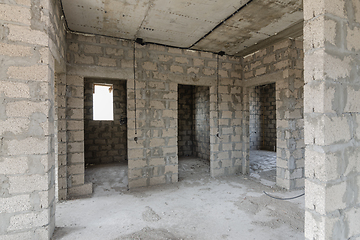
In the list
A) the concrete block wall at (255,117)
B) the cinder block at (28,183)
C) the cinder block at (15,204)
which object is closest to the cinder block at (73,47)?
the cinder block at (28,183)

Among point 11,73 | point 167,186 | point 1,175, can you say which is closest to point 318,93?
point 11,73

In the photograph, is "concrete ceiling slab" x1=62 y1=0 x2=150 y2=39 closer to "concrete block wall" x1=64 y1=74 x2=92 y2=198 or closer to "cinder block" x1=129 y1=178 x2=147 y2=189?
"concrete block wall" x1=64 y1=74 x2=92 y2=198

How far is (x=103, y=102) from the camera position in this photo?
24.1 ft

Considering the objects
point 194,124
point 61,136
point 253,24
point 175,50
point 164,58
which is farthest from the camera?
point 194,124

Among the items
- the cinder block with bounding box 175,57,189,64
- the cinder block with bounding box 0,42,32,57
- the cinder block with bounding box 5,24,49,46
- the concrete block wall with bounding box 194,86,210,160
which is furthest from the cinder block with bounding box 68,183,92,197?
the concrete block wall with bounding box 194,86,210,160

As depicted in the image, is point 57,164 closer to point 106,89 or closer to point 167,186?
point 167,186

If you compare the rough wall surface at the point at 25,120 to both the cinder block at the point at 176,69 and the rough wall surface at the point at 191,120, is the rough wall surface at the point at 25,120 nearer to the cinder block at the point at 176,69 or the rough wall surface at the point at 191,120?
the cinder block at the point at 176,69

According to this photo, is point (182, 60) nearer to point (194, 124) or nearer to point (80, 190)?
point (80, 190)

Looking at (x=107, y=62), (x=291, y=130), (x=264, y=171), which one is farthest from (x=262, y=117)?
(x=107, y=62)

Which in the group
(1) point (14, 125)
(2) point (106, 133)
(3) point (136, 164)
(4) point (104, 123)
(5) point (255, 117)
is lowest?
(3) point (136, 164)

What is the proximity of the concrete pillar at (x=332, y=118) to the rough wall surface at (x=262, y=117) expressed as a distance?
764 centimetres

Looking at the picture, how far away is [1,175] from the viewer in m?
1.98

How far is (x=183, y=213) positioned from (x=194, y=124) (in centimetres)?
503

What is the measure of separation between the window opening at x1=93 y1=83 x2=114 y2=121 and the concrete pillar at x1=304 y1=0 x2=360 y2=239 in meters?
6.57
